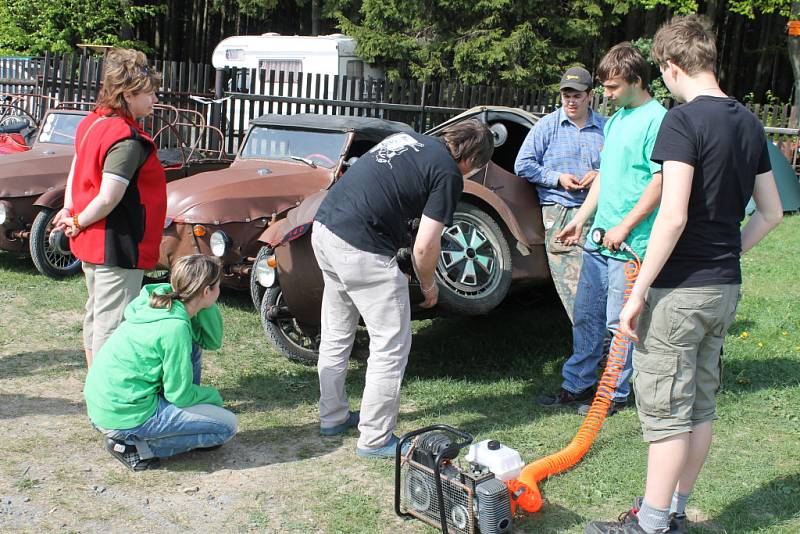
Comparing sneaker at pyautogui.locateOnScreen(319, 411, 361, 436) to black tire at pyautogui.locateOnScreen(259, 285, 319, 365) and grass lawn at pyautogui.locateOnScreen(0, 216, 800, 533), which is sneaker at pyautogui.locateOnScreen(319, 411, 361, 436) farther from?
black tire at pyautogui.locateOnScreen(259, 285, 319, 365)

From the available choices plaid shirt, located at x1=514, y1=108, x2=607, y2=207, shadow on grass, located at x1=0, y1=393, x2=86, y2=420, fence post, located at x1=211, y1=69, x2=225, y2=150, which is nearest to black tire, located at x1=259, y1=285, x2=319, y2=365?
shadow on grass, located at x1=0, y1=393, x2=86, y2=420

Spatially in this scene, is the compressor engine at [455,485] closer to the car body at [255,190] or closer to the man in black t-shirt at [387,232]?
the man in black t-shirt at [387,232]

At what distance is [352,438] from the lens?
4.65 meters

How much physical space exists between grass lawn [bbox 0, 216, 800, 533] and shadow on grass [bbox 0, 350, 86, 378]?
14mm

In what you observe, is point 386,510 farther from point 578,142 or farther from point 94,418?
point 578,142

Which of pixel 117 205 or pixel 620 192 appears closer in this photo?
pixel 117 205

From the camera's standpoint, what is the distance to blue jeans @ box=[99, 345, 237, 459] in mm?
4109

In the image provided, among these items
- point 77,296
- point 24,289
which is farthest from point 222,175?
point 24,289

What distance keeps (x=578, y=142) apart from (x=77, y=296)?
4740 mm

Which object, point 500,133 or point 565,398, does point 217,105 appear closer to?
point 500,133

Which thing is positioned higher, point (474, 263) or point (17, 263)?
point (474, 263)

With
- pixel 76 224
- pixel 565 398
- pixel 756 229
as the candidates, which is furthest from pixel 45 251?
pixel 756 229

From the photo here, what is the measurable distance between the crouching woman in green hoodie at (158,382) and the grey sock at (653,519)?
207 cm

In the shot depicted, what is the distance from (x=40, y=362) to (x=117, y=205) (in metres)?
1.97
